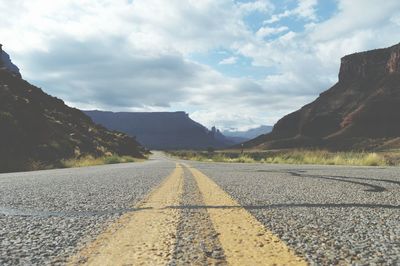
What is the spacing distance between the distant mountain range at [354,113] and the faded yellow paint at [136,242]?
4100 inches

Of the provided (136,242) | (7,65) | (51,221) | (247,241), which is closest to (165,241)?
(136,242)

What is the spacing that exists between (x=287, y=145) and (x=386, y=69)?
139 ft

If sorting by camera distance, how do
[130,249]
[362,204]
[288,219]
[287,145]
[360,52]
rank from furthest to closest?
[360,52] < [287,145] < [362,204] < [288,219] < [130,249]

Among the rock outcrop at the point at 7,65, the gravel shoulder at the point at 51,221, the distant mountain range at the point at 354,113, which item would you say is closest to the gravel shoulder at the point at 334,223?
the gravel shoulder at the point at 51,221

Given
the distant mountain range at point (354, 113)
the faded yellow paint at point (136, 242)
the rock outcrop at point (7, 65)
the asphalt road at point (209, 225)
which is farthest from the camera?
the distant mountain range at point (354, 113)

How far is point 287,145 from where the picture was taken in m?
138

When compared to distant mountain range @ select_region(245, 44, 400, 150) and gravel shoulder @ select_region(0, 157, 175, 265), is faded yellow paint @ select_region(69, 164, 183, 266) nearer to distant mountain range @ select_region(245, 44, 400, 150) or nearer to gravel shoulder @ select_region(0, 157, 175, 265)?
gravel shoulder @ select_region(0, 157, 175, 265)

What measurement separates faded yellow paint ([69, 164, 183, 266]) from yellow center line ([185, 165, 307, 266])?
0.28 m

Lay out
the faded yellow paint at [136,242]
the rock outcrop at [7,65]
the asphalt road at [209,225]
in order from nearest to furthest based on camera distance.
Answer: the faded yellow paint at [136,242] → the asphalt road at [209,225] → the rock outcrop at [7,65]

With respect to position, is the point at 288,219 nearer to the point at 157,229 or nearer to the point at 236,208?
the point at 236,208

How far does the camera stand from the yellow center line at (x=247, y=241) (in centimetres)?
181

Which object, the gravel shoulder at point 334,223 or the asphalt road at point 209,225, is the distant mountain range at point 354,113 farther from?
the asphalt road at point 209,225

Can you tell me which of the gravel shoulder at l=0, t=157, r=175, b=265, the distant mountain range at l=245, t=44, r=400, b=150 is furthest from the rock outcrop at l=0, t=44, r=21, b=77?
the distant mountain range at l=245, t=44, r=400, b=150

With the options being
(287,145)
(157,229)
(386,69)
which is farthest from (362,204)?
(386,69)
